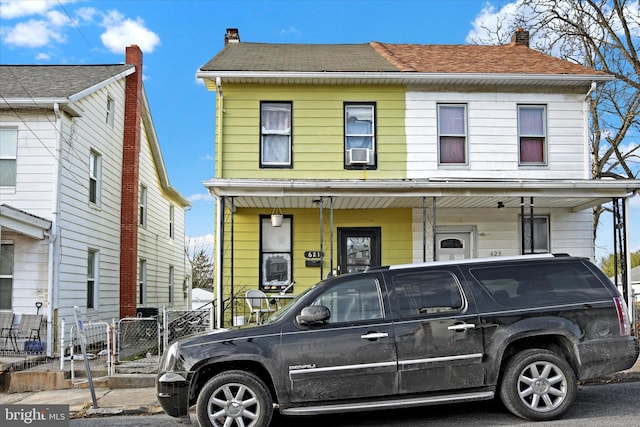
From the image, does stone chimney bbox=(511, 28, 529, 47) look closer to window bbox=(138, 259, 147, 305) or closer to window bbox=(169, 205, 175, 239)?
window bbox=(138, 259, 147, 305)

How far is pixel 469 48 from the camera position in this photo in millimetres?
15922

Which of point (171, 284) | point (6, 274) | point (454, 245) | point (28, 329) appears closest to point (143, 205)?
point (171, 284)

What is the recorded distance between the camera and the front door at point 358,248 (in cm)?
1320

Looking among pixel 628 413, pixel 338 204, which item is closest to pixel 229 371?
pixel 628 413

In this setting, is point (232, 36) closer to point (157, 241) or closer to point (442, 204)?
point (442, 204)

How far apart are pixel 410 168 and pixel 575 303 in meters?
6.96

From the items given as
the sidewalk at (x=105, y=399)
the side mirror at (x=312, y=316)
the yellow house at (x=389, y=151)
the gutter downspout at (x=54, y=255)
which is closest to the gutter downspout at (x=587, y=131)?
the yellow house at (x=389, y=151)

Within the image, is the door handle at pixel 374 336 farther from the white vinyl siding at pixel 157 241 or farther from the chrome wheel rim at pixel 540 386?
the white vinyl siding at pixel 157 241

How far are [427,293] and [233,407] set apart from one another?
2.41m

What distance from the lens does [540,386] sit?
6.45 metres

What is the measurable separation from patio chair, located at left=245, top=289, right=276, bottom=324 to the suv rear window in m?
5.73

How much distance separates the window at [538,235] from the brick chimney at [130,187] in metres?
11.0

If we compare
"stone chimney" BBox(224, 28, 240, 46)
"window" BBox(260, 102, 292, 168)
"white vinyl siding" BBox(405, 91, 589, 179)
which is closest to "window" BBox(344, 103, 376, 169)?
"white vinyl siding" BBox(405, 91, 589, 179)

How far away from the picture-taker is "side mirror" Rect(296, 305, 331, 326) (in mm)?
6244
